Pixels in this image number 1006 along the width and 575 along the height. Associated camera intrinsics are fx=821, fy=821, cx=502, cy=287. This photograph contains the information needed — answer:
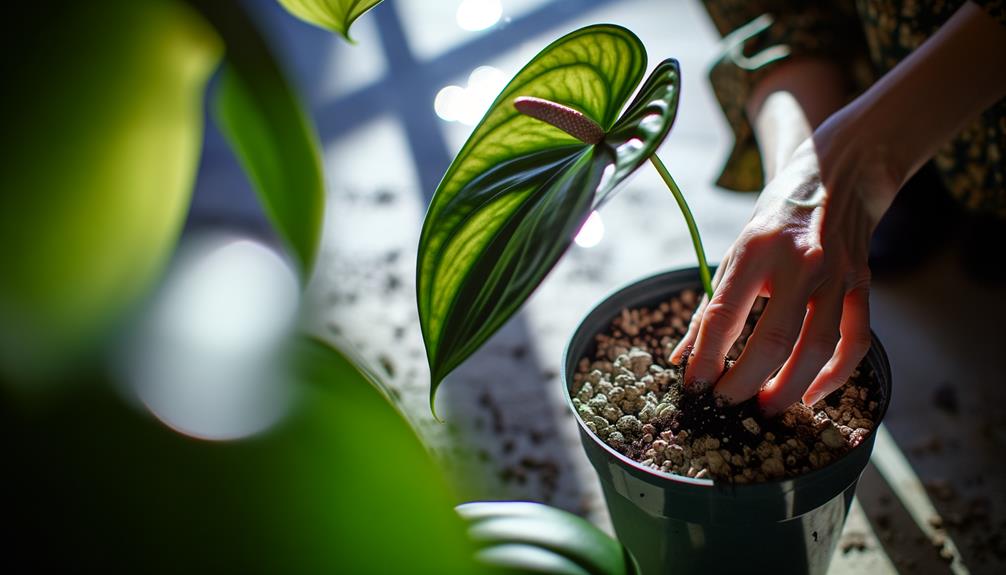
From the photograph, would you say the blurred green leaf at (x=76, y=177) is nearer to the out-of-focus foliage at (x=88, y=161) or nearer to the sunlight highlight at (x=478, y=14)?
the out-of-focus foliage at (x=88, y=161)

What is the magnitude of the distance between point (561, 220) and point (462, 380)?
0.97m

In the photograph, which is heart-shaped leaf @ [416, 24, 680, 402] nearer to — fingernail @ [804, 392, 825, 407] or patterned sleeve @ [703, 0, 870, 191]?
fingernail @ [804, 392, 825, 407]

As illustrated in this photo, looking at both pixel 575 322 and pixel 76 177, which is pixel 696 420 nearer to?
pixel 76 177

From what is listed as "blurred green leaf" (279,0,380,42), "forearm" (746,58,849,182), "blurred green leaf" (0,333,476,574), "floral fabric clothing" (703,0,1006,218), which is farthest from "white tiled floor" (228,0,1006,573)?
"blurred green leaf" (0,333,476,574)

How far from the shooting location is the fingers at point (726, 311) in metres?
0.69

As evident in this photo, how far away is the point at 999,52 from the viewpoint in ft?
2.72

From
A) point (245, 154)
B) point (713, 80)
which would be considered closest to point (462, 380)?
point (713, 80)

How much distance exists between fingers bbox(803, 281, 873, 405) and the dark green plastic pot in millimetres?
63

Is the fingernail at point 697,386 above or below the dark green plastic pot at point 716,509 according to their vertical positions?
above

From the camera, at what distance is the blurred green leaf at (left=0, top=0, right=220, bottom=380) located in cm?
28

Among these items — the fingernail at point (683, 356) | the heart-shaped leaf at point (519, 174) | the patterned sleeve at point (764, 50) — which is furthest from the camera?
the patterned sleeve at point (764, 50)

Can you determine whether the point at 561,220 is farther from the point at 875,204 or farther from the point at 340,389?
the point at 875,204

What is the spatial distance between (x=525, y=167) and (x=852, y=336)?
0.33 m

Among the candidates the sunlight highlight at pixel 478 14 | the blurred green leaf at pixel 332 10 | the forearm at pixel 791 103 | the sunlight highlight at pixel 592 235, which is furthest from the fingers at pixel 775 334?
the sunlight highlight at pixel 478 14
